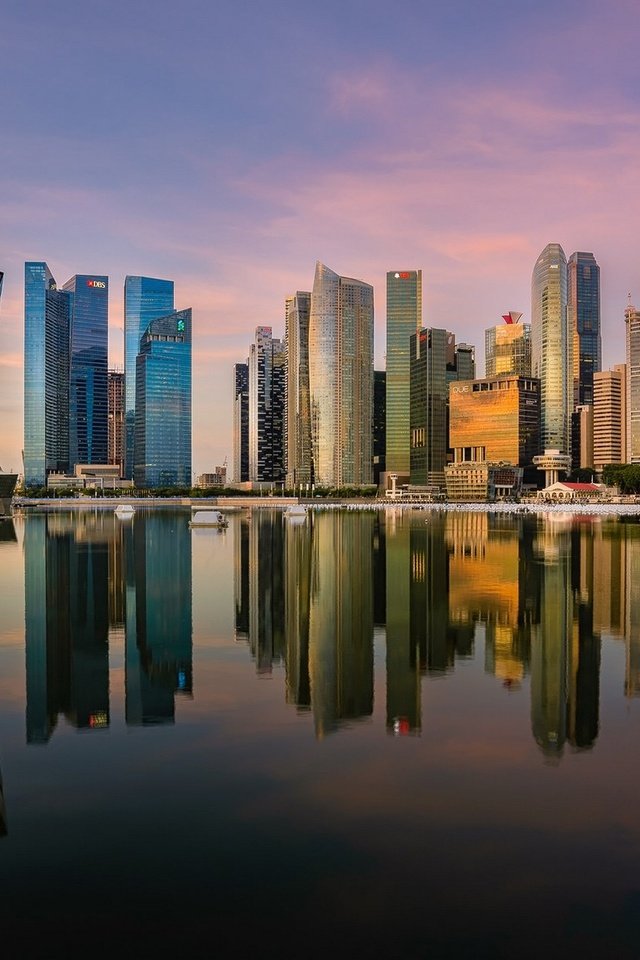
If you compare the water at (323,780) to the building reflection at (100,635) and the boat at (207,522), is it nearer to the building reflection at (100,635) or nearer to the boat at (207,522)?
the building reflection at (100,635)

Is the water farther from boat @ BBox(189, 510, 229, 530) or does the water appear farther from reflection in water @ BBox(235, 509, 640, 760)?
boat @ BBox(189, 510, 229, 530)

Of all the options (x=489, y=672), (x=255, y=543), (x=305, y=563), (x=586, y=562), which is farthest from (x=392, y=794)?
(x=255, y=543)

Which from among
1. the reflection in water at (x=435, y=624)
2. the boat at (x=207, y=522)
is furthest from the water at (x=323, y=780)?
the boat at (x=207, y=522)

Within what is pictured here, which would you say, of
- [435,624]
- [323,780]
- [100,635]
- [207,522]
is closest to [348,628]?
[435,624]

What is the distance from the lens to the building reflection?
20.9 meters

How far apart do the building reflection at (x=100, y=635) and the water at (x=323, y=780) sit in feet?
0.55

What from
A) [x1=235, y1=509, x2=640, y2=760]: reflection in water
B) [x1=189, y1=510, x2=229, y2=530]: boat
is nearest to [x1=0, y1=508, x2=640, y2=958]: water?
[x1=235, y1=509, x2=640, y2=760]: reflection in water

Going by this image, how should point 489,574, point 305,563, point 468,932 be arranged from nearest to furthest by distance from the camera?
point 468,932
point 489,574
point 305,563

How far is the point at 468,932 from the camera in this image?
9.95 m

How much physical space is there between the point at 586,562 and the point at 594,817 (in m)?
47.4

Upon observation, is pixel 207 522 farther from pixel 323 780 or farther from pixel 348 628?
pixel 323 780

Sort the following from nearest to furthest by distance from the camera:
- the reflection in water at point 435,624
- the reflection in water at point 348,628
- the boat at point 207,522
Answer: the reflection in water at point 348,628 → the reflection in water at point 435,624 → the boat at point 207,522

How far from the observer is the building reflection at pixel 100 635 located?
2086 cm

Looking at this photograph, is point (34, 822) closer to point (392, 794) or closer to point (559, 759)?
point (392, 794)
